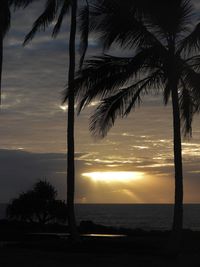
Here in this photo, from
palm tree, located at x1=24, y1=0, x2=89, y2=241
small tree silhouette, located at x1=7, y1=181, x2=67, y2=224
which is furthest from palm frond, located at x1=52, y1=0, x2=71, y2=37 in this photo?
small tree silhouette, located at x1=7, y1=181, x2=67, y2=224

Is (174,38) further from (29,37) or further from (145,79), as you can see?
(29,37)

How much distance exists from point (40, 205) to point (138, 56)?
1011 inches

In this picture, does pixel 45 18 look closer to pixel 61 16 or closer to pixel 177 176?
pixel 61 16

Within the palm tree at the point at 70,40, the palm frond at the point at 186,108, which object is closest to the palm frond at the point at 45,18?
the palm tree at the point at 70,40

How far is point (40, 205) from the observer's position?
1689 inches

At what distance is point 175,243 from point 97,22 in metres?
8.28

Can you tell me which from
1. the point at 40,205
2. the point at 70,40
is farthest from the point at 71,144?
the point at 40,205

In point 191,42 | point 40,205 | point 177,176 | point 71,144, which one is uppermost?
point 191,42

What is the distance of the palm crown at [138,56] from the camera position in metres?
19.4

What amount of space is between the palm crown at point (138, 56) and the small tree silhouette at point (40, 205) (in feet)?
76.3

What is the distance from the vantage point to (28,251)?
20.3 meters

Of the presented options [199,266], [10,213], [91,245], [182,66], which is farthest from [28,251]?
[10,213]

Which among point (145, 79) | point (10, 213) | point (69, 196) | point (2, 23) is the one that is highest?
point (2, 23)

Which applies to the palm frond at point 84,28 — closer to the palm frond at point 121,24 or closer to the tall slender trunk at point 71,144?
the tall slender trunk at point 71,144
